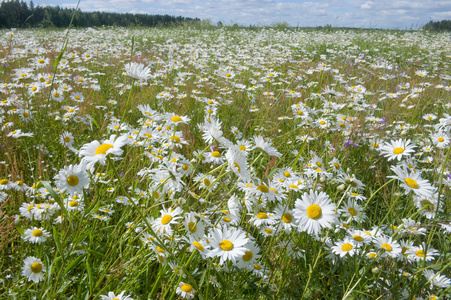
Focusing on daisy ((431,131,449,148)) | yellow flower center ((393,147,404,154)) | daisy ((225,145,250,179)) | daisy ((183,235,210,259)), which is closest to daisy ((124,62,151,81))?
daisy ((225,145,250,179))

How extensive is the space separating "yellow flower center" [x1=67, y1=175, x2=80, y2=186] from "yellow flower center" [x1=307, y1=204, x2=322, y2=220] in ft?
2.97

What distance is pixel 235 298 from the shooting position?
1231mm

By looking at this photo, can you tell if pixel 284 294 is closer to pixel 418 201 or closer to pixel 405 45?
pixel 418 201

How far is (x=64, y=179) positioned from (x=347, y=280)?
144cm

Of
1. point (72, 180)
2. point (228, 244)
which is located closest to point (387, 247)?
point (228, 244)

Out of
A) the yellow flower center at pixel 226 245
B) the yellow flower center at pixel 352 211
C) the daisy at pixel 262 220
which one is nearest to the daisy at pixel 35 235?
the yellow flower center at pixel 226 245

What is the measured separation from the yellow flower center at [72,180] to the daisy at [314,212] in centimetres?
85

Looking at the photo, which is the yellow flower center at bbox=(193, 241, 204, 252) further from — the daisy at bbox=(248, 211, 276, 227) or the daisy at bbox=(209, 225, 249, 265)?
the daisy at bbox=(248, 211, 276, 227)

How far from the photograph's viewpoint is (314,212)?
3.54ft

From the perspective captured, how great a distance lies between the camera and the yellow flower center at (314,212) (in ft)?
3.52

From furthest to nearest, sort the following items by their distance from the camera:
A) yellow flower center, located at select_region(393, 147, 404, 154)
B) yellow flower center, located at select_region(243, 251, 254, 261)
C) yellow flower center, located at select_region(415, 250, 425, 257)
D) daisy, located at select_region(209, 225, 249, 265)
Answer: yellow flower center, located at select_region(393, 147, 404, 154), yellow flower center, located at select_region(415, 250, 425, 257), yellow flower center, located at select_region(243, 251, 254, 261), daisy, located at select_region(209, 225, 249, 265)

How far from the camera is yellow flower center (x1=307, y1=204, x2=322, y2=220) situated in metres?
1.07

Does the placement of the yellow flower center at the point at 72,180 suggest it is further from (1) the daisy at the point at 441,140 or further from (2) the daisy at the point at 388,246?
(1) the daisy at the point at 441,140

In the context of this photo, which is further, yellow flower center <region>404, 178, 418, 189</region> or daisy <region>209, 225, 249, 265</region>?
yellow flower center <region>404, 178, 418, 189</region>
